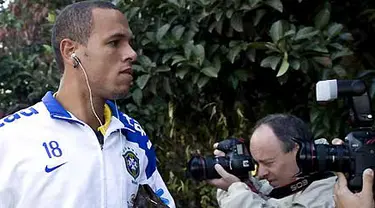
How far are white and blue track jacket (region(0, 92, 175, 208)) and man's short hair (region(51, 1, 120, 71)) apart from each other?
0.23 m

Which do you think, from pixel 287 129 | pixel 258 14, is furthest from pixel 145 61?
pixel 287 129

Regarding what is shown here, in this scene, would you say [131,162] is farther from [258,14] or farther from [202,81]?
[258,14]

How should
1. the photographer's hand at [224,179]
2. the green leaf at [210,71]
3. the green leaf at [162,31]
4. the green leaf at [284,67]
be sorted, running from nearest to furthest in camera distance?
the photographer's hand at [224,179] → the green leaf at [284,67] → the green leaf at [210,71] → the green leaf at [162,31]

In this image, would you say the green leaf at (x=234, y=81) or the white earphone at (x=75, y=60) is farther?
the green leaf at (x=234, y=81)

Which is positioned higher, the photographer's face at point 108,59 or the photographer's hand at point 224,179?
the photographer's face at point 108,59

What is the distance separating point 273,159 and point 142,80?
143 centimetres

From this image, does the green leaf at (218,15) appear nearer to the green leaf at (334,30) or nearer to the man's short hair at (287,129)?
the green leaf at (334,30)

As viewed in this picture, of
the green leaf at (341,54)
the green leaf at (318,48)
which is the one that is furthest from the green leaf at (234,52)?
the green leaf at (341,54)

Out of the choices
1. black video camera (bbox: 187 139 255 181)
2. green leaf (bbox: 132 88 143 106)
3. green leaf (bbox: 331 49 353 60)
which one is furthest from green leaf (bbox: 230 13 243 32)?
black video camera (bbox: 187 139 255 181)

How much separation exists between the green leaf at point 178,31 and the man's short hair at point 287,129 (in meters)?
1.20

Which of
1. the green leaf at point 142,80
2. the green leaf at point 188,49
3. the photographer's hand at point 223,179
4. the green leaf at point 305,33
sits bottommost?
the photographer's hand at point 223,179

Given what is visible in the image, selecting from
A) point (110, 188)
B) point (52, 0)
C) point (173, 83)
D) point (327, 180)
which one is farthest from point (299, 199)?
point (52, 0)

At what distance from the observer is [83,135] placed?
9.51 ft

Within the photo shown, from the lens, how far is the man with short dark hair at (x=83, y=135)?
275cm
